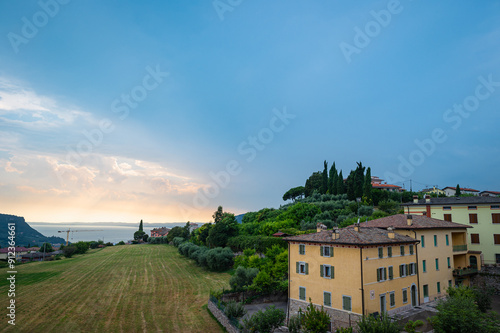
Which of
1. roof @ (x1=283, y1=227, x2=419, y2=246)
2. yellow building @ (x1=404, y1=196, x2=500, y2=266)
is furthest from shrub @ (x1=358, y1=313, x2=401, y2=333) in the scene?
yellow building @ (x1=404, y1=196, x2=500, y2=266)

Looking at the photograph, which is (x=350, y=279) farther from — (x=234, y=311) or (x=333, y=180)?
(x=333, y=180)

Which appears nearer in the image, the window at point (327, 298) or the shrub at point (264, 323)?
the shrub at point (264, 323)

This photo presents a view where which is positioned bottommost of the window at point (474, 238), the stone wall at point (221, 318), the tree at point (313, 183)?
the stone wall at point (221, 318)

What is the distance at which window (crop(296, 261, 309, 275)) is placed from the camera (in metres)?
27.7

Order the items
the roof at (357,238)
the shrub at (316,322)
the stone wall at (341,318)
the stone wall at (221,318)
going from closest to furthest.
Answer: the shrub at (316,322) < the stone wall at (341,318) < the roof at (357,238) < the stone wall at (221,318)

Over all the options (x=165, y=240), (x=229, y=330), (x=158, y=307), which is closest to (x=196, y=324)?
(x=229, y=330)

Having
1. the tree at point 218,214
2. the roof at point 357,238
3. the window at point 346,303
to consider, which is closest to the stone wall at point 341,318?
the window at point 346,303

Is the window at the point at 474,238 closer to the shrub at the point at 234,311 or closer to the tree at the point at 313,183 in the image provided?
the shrub at the point at 234,311

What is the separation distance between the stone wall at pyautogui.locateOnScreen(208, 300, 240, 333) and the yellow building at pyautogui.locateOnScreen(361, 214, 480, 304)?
2085 cm

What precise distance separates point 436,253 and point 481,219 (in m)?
14.4

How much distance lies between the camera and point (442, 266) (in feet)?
112

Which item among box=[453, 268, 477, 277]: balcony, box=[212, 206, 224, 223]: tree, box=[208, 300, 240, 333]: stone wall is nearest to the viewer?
A: box=[208, 300, 240, 333]: stone wall

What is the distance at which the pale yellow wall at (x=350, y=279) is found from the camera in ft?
78.2

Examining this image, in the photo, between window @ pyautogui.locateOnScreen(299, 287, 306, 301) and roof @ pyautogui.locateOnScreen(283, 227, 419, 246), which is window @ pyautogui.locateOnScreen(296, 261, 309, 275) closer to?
window @ pyautogui.locateOnScreen(299, 287, 306, 301)
